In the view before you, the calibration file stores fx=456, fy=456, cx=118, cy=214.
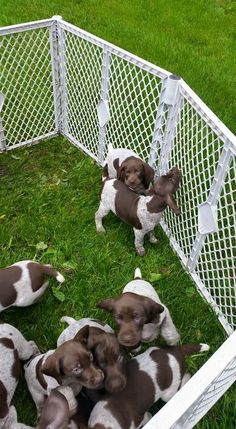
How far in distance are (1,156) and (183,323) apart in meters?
3.09

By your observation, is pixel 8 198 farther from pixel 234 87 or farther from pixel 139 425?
pixel 234 87

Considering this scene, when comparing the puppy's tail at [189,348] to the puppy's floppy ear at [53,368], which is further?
the puppy's tail at [189,348]

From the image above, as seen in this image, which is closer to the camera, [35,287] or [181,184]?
[35,287]


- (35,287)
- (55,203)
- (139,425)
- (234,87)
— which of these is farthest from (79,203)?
(234,87)

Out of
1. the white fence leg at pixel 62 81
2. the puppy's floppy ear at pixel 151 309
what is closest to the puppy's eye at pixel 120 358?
the puppy's floppy ear at pixel 151 309

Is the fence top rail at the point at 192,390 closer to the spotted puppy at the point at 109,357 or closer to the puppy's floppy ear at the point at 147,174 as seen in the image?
the spotted puppy at the point at 109,357

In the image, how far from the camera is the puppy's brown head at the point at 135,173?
4352 millimetres

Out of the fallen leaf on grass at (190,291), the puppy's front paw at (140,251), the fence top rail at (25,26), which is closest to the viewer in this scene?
the fallen leaf on grass at (190,291)

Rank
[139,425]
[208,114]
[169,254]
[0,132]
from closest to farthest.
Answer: [139,425], [208,114], [169,254], [0,132]

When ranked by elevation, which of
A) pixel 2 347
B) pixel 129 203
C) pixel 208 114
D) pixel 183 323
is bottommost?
pixel 183 323

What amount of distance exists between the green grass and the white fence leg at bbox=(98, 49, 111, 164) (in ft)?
1.10

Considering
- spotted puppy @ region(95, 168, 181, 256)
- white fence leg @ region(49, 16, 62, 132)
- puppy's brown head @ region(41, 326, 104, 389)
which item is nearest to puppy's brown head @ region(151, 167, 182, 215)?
spotted puppy @ region(95, 168, 181, 256)

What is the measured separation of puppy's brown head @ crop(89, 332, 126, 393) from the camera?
2.88 meters

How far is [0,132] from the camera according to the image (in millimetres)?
5430
